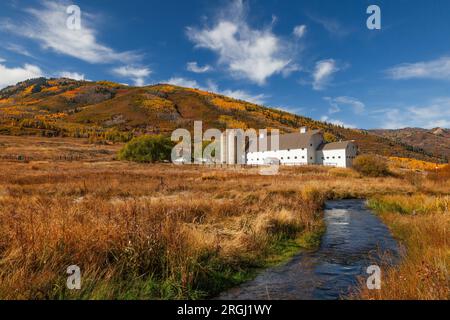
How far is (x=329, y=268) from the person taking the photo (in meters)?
8.98

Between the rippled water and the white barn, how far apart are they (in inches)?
2356

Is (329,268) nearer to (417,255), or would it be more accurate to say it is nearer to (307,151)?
(417,255)

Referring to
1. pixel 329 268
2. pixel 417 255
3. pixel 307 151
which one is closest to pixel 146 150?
pixel 307 151

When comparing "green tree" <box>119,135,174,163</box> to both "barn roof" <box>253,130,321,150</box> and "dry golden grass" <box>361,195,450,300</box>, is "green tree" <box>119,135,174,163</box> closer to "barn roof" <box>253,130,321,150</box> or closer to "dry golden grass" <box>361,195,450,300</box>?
"barn roof" <box>253,130,321,150</box>

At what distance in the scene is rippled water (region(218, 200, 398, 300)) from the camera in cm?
711

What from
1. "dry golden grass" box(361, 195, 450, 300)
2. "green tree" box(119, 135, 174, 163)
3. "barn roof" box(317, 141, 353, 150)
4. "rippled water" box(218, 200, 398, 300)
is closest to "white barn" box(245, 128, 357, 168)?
"barn roof" box(317, 141, 353, 150)

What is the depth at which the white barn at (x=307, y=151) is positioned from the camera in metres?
72.4

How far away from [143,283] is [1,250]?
2.91 metres

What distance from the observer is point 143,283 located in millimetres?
6566

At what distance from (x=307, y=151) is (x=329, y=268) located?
2845 inches

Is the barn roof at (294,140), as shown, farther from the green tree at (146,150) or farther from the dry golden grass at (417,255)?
the dry golden grass at (417,255)

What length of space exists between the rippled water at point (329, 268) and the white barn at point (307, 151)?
5983 cm
